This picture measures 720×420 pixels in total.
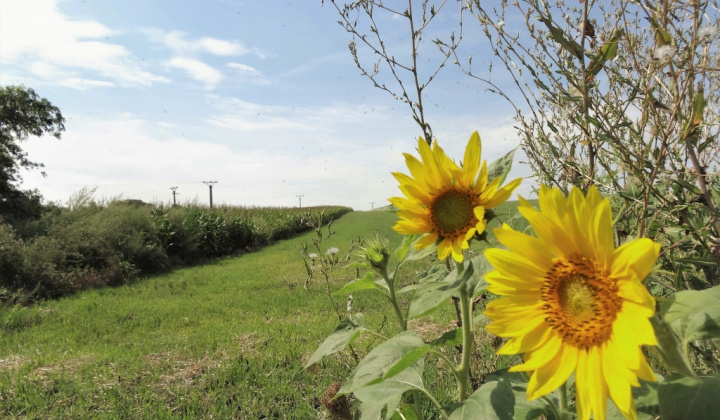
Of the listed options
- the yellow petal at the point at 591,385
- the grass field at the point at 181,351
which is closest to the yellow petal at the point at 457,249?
the yellow petal at the point at 591,385

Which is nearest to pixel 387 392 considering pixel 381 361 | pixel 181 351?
pixel 381 361

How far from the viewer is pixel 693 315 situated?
623 millimetres

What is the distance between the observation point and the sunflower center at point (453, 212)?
1.02 m

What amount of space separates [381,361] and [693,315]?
636mm

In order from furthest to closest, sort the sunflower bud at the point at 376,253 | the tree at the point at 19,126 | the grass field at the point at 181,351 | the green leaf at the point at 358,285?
the tree at the point at 19,126, the grass field at the point at 181,351, the sunflower bud at the point at 376,253, the green leaf at the point at 358,285

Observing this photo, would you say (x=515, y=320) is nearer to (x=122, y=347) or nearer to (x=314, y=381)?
(x=314, y=381)

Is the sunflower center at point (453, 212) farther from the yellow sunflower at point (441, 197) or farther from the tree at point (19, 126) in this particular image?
the tree at point (19, 126)

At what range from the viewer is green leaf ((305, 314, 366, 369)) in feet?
4.19

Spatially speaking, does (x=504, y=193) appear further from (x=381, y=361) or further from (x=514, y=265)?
(x=381, y=361)

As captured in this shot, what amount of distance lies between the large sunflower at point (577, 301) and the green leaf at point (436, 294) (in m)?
0.19

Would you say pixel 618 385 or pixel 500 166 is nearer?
pixel 618 385

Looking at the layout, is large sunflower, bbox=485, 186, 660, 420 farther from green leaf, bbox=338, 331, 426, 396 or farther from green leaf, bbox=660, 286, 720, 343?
green leaf, bbox=338, 331, 426, 396

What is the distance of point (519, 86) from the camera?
1646mm

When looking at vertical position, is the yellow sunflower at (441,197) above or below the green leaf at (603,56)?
below
